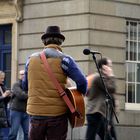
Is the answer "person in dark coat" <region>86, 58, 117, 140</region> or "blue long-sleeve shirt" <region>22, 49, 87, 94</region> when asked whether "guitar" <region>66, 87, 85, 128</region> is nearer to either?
"blue long-sleeve shirt" <region>22, 49, 87, 94</region>

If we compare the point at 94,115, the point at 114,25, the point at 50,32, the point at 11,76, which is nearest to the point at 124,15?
the point at 114,25

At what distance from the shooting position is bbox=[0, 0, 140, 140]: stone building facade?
18.8m

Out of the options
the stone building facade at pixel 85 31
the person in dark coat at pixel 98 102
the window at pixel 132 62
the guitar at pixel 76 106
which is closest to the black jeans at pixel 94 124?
the person in dark coat at pixel 98 102

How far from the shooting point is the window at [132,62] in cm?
1970

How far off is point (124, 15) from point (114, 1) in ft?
1.70

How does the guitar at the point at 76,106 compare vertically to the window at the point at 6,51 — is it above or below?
below

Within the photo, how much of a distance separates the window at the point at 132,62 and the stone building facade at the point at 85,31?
0.20 metres

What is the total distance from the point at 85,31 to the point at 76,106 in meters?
10.9

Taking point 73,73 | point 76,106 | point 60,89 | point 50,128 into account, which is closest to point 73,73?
point 73,73

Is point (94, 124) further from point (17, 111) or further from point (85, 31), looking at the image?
point (85, 31)

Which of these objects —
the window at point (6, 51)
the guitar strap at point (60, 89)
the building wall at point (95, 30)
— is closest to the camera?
the guitar strap at point (60, 89)

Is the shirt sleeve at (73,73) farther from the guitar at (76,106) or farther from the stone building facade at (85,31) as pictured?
the stone building facade at (85,31)

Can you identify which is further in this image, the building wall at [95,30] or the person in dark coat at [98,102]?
the building wall at [95,30]

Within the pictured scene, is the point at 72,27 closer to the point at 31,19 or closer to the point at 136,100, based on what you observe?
the point at 31,19
